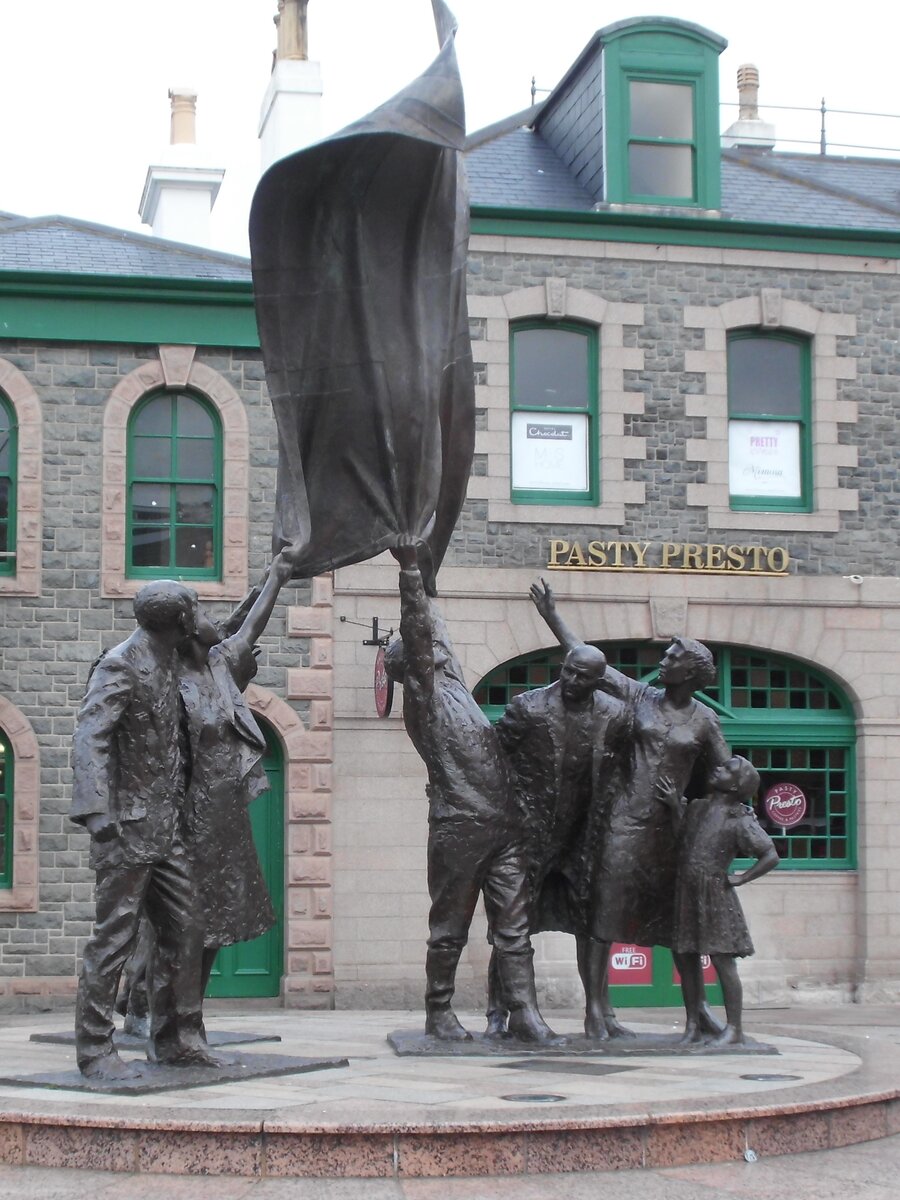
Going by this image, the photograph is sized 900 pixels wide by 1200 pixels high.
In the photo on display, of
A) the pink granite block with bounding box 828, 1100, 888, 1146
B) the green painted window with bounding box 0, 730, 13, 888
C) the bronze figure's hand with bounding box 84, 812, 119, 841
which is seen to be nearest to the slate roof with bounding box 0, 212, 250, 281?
the green painted window with bounding box 0, 730, 13, 888

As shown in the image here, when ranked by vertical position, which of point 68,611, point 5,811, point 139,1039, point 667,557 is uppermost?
point 667,557

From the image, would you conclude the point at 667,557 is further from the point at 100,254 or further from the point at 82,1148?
the point at 82,1148

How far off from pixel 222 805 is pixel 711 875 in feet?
9.63

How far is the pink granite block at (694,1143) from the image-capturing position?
7.78 m

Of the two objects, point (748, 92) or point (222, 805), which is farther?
point (748, 92)

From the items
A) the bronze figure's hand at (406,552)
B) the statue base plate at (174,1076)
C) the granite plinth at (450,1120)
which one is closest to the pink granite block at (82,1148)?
the granite plinth at (450,1120)

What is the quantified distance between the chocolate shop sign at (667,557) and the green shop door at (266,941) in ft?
11.7

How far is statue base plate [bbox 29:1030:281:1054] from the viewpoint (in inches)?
426

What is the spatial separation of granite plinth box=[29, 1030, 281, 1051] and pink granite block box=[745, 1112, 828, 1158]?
3650mm

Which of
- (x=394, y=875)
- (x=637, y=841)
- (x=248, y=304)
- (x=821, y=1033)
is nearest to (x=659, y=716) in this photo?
(x=637, y=841)

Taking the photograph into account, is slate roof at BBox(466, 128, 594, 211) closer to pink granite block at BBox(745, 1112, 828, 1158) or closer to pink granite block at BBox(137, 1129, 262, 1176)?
pink granite block at BBox(745, 1112, 828, 1158)

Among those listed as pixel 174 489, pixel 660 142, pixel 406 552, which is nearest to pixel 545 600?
pixel 406 552

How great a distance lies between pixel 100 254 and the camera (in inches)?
800

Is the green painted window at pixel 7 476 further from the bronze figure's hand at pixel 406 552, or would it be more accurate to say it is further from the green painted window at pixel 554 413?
the bronze figure's hand at pixel 406 552
